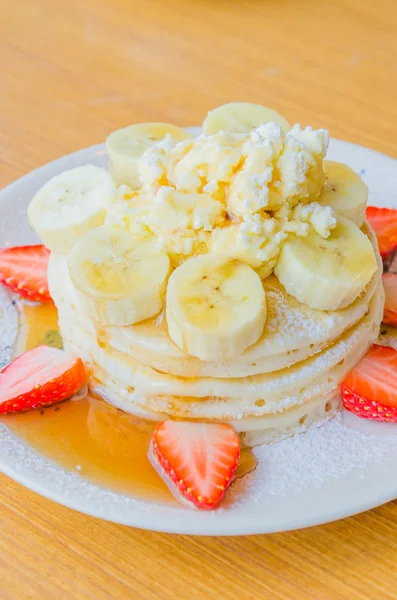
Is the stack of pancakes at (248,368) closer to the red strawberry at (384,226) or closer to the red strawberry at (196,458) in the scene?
the red strawberry at (196,458)

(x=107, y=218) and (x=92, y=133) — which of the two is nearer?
(x=107, y=218)

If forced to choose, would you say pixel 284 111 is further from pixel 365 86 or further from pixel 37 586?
pixel 37 586

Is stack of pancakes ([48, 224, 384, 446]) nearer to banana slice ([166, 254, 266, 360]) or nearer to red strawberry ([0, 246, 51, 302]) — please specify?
banana slice ([166, 254, 266, 360])

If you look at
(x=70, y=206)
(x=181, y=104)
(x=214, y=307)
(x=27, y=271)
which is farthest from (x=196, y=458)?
(x=181, y=104)

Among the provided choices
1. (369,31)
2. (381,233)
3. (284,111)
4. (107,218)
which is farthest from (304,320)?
(369,31)

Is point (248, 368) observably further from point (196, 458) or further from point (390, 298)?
point (390, 298)
